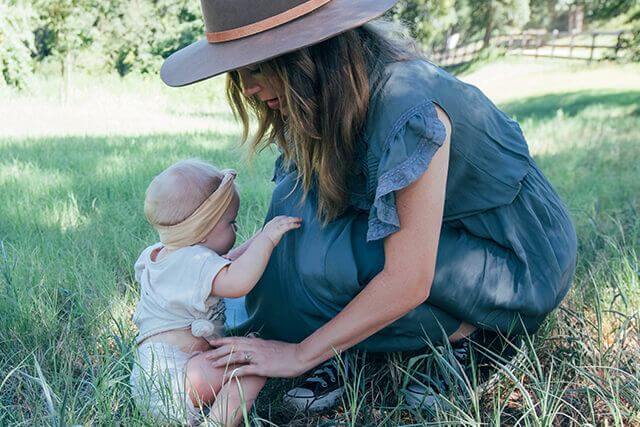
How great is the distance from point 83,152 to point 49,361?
4435 millimetres

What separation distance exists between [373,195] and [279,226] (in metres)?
0.33

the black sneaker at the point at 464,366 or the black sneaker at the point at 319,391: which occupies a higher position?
the black sneaker at the point at 464,366

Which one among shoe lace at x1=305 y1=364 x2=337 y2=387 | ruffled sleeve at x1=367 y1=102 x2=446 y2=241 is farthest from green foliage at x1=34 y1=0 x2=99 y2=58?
ruffled sleeve at x1=367 y1=102 x2=446 y2=241

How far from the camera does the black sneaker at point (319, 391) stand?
7.28 feet

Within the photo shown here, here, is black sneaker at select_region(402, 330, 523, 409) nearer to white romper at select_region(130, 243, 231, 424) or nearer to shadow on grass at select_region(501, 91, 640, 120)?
white romper at select_region(130, 243, 231, 424)

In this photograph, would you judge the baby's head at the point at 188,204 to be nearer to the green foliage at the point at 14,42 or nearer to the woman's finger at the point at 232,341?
the woman's finger at the point at 232,341

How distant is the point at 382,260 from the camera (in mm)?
2117

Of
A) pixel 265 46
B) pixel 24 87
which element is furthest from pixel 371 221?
pixel 24 87

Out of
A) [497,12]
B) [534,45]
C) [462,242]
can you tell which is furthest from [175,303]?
[534,45]

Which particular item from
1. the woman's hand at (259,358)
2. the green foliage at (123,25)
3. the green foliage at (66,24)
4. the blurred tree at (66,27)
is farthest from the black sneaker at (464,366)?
the green foliage at (66,24)

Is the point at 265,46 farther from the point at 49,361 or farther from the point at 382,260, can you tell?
the point at 49,361

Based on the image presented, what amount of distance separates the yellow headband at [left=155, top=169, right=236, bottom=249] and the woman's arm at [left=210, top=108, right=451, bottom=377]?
32cm

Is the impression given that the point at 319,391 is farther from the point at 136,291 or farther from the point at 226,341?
the point at 136,291

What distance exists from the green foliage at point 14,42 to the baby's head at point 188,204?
12986mm
